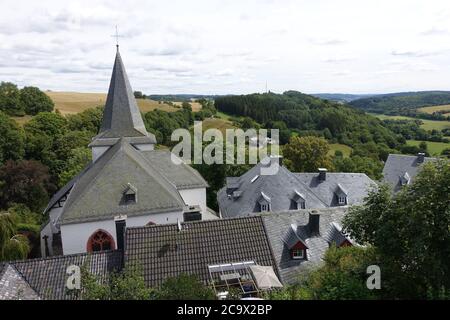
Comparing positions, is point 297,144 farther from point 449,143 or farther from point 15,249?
point 449,143

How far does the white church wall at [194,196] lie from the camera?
3097 centimetres

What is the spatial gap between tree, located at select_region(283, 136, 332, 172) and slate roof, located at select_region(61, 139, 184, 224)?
29428 mm

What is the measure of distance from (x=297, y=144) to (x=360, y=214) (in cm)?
3935

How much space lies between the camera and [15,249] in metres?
21.9

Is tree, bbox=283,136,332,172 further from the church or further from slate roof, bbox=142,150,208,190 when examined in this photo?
the church

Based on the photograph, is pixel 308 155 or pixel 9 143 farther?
pixel 9 143

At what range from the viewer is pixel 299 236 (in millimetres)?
20391

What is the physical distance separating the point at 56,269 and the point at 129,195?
689cm

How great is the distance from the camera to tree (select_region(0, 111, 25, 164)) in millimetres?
54156

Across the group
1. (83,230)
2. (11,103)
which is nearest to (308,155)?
(83,230)

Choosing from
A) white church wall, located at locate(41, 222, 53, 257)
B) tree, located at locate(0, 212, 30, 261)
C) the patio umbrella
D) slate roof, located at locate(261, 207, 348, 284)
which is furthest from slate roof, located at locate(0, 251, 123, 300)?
white church wall, located at locate(41, 222, 53, 257)

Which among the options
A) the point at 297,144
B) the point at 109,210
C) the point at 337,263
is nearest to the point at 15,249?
the point at 109,210

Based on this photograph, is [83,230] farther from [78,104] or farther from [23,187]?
[78,104]

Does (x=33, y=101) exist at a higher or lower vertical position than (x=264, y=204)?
higher
